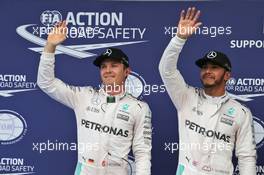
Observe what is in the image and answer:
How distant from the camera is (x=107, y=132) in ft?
11.0

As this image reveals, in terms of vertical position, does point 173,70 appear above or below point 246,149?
above

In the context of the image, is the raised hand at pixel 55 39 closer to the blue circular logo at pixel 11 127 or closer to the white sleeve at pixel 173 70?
the white sleeve at pixel 173 70

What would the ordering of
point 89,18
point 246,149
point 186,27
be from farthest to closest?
point 89,18, point 246,149, point 186,27

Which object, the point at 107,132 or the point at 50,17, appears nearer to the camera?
the point at 107,132

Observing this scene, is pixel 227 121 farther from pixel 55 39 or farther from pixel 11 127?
pixel 11 127

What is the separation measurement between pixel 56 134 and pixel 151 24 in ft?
3.64

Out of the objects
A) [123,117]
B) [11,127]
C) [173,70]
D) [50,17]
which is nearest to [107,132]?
[123,117]

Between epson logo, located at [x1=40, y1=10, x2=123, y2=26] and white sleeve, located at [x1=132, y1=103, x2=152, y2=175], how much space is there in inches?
32.0

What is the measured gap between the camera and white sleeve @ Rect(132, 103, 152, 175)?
3.30 metres

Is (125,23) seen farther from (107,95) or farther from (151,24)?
(107,95)

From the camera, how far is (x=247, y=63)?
12.7ft

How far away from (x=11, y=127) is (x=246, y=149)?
1784 mm

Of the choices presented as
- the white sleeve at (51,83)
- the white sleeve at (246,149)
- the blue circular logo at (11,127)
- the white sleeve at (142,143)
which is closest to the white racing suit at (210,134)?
the white sleeve at (246,149)

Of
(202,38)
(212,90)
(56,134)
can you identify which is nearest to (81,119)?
(56,134)
